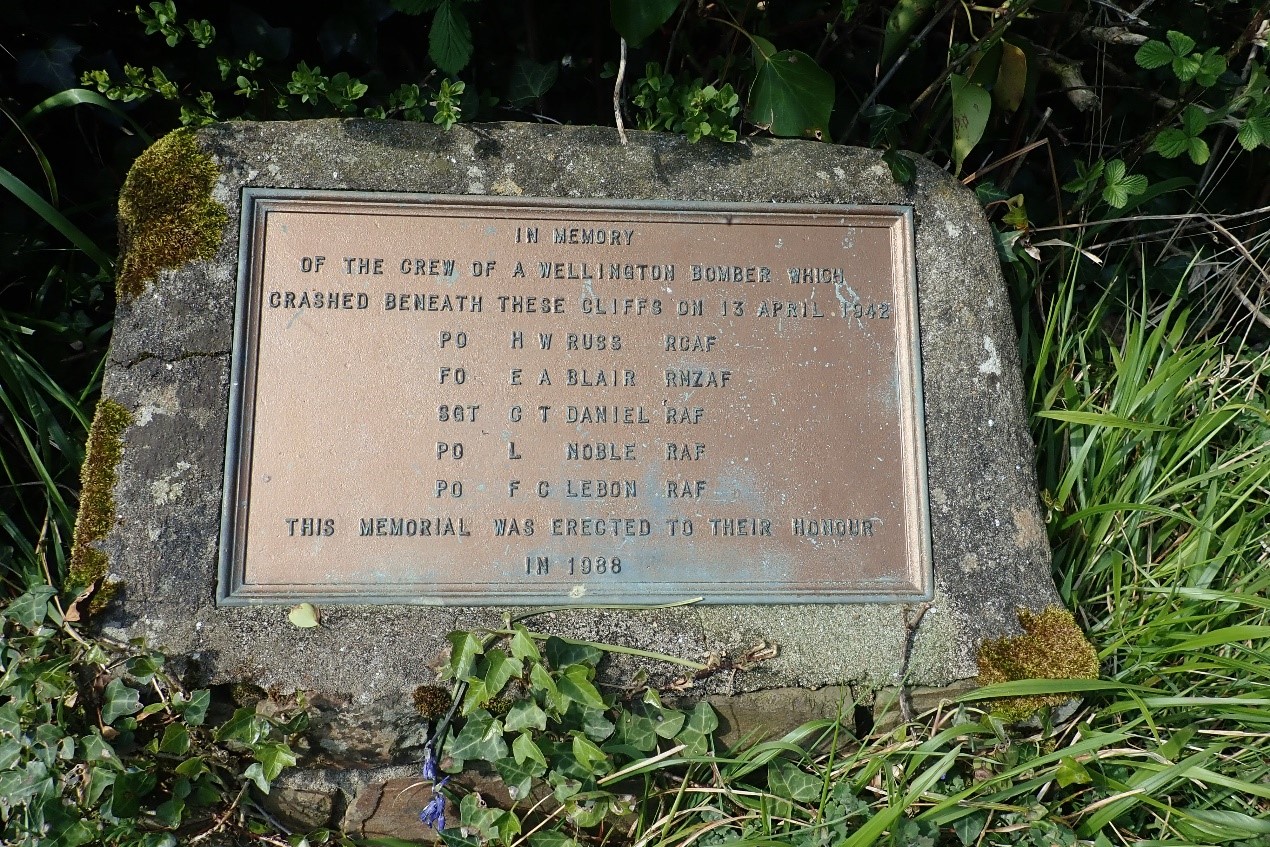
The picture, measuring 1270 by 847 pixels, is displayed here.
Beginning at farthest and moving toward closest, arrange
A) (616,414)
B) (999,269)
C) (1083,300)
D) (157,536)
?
(1083,300) → (999,269) → (616,414) → (157,536)

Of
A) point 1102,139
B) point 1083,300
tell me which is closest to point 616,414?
point 1083,300

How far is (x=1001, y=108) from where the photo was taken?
2.69 metres

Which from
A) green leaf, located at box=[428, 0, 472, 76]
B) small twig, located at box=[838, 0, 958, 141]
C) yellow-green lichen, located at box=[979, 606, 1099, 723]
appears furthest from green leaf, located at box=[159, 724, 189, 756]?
small twig, located at box=[838, 0, 958, 141]

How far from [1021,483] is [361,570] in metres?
1.65

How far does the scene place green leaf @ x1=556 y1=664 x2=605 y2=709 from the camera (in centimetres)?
186

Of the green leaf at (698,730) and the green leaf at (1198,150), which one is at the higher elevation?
the green leaf at (1198,150)

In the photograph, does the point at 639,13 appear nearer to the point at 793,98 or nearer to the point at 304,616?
the point at 793,98

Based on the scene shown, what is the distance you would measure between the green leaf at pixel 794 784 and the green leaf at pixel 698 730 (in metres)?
0.18

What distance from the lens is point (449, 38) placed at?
222cm

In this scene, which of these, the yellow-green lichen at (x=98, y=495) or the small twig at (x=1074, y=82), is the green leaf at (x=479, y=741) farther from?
the small twig at (x=1074, y=82)

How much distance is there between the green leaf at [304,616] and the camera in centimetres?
193

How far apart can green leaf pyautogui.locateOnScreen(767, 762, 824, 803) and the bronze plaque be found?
40cm

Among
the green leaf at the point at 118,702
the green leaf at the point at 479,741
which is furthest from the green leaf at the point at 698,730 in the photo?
the green leaf at the point at 118,702

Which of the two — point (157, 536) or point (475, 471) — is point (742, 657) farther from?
point (157, 536)
